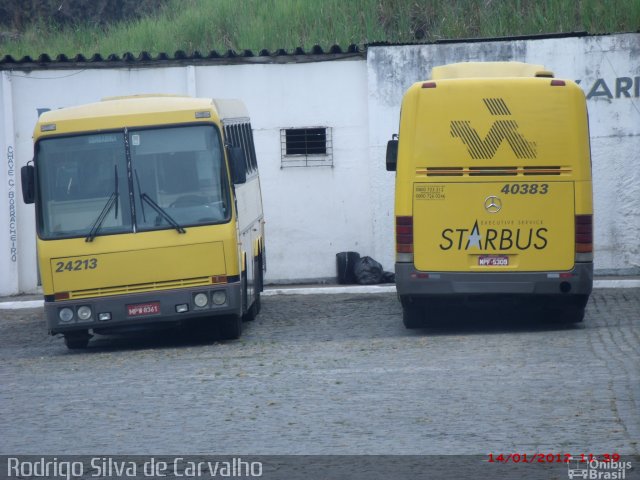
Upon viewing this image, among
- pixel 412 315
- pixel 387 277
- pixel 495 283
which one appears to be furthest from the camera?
pixel 387 277

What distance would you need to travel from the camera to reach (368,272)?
19188mm

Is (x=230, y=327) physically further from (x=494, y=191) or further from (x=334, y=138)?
(x=334, y=138)

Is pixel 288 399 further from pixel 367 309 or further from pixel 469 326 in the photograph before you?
pixel 367 309

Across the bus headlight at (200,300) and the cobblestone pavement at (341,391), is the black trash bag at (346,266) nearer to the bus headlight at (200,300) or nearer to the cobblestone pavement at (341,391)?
the cobblestone pavement at (341,391)

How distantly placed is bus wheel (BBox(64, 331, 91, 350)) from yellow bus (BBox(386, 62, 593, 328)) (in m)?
3.92

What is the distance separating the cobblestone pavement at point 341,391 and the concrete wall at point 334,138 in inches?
196

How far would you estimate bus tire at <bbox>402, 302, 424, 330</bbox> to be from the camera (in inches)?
541

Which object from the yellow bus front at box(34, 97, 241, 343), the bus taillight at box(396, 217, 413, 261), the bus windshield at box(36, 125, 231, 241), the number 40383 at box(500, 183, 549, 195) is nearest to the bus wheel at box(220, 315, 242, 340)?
the yellow bus front at box(34, 97, 241, 343)

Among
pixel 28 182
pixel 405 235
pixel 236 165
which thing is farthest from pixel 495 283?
pixel 28 182

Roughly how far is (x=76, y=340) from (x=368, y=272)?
21.8 feet

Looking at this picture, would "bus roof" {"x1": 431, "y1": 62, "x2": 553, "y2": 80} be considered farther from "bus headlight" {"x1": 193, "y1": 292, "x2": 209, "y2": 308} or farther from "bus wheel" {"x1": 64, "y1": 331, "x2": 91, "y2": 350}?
"bus wheel" {"x1": 64, "y1": 331, "x2": 91, "y2": 350}

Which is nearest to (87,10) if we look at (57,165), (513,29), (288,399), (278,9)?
(278,9)

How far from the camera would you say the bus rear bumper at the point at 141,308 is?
13.0 metres

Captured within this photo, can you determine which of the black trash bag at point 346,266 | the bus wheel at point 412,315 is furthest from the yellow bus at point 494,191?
the black trash bag at point 346,266
